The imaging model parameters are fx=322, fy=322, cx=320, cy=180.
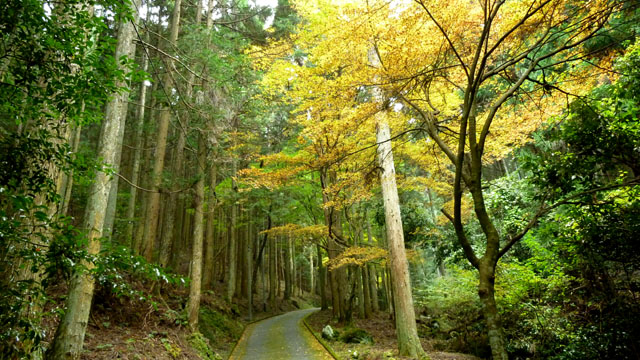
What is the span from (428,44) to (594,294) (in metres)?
5.45

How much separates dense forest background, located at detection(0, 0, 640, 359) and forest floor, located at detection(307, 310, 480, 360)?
1.50ft

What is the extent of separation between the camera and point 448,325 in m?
13.1

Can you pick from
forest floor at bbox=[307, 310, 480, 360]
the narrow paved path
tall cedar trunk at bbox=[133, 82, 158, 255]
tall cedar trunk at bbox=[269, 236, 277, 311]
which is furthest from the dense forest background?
tall cedar trunk at bbox=[269, 236, 277, 311]

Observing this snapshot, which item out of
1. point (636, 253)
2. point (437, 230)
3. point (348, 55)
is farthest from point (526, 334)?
point (348, 55)

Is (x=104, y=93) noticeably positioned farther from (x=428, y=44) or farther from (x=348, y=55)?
(x=348, y=55)

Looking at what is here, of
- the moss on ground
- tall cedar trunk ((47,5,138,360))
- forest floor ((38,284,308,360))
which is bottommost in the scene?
the moss on ground

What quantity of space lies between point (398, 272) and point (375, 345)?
11.3ft

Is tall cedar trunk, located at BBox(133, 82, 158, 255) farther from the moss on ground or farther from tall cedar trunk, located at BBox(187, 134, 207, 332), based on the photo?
the moss on ground

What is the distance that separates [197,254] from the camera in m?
9.80

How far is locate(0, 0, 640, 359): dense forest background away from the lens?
8.77 feet

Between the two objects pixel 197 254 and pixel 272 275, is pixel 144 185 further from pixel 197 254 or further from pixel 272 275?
pixel 272 275

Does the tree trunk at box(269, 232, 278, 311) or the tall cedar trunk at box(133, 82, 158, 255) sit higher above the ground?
the tall cedar trunk at box(133, 82, 158, 255)

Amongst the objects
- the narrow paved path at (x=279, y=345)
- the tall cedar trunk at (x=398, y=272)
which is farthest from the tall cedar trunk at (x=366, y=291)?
the tall cedar trunk at (x=398, y=272)

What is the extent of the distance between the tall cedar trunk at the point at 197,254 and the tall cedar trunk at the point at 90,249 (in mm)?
3779
